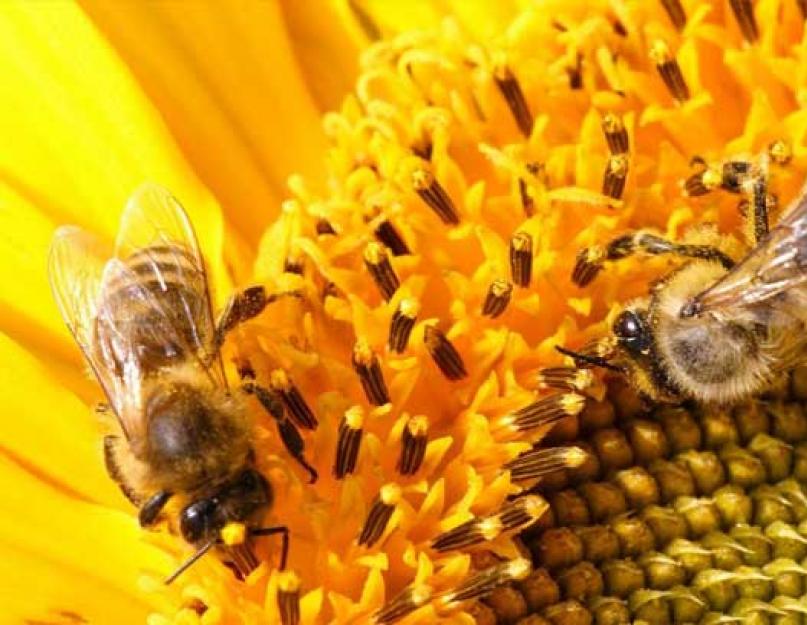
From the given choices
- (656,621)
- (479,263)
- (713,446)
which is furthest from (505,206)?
(656,621)

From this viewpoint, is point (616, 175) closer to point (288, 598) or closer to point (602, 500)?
point (602, 500)

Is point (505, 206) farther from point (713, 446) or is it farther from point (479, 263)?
point (713, 446)

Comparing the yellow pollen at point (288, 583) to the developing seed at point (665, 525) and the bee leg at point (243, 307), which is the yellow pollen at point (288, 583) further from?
the developing seed at point (665, 525)

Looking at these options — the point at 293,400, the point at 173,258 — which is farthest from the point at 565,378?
the point at 173,258

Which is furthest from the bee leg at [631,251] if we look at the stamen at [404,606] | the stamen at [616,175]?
the stamen at [404,606]

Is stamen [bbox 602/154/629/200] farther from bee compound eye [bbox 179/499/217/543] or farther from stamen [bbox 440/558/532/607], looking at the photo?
bee compound eye [bbox 179/499/217/543]
